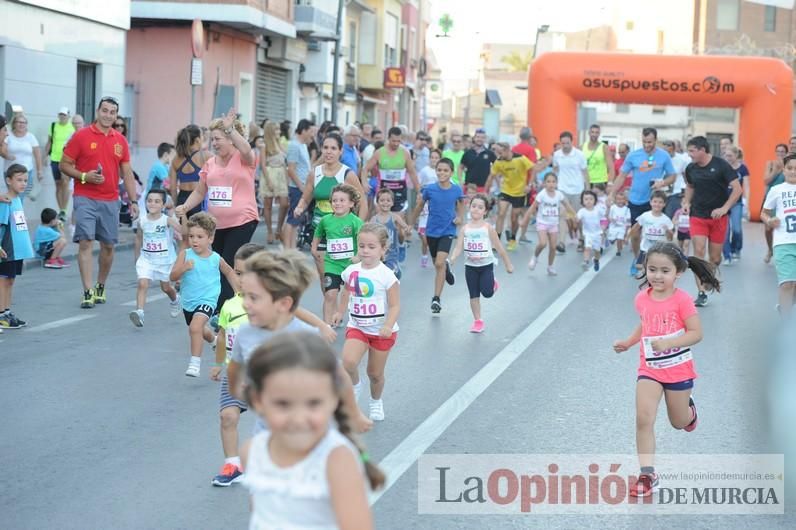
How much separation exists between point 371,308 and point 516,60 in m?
122

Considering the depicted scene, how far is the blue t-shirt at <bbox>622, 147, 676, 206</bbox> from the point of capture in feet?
59.3

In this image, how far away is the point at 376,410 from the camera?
25.8 ft

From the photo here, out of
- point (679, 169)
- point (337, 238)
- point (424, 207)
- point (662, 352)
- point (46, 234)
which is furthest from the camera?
point (424, 207)

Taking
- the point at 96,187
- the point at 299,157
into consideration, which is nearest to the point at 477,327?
the point at 96,187

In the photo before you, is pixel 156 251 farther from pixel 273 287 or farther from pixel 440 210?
pixel 273 287

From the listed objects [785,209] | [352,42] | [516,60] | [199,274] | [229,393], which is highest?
[516,60]

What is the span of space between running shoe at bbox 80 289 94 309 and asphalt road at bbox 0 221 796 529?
0.22 meters

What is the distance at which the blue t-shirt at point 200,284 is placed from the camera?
30.3 ft

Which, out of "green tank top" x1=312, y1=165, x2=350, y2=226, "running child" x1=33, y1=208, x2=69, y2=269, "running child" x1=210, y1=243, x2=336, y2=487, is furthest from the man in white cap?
"running child" x1=210, y1=243, x2=336, y2=487

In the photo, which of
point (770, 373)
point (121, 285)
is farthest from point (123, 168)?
point (770, 373)

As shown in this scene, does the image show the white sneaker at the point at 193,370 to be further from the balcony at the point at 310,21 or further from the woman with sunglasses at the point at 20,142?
the balcony at the point at 310,21

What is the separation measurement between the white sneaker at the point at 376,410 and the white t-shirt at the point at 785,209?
4.92 meters

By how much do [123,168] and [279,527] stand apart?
1015 centimetres

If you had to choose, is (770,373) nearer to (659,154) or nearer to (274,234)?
(659,154)
